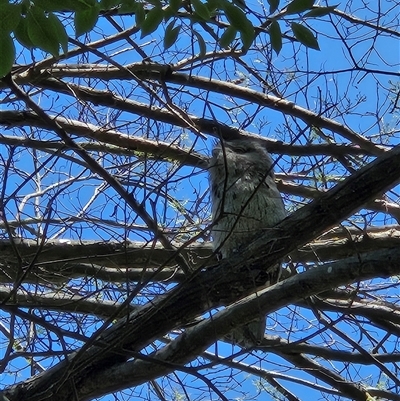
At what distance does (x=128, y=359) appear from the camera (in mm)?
2576

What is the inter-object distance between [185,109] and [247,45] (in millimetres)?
1841

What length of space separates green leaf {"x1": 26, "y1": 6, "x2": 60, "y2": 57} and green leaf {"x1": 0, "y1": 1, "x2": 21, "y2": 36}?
72 mm

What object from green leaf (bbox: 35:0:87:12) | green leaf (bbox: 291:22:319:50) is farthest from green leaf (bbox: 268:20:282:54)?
green leaf (bbox: 35:0:87:12)

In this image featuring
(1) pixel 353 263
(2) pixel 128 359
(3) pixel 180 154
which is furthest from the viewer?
(3) pixel 180 154

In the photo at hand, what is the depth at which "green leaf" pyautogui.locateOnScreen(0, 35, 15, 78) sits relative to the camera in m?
1.29

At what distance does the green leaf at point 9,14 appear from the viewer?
1.24 metres

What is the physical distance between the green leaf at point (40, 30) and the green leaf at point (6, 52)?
6 centimetres

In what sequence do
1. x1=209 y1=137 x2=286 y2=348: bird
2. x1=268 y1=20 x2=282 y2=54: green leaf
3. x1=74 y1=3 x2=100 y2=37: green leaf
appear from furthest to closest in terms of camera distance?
x1=209 y1=137 x2=286 y2=348: bird < x1=268 y1=20 x2=282 y2=54: green leaf < x1=74 y1=3 x2=100 y2=37: green leaf

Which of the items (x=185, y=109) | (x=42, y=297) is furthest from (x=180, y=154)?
(x=42, y=297)

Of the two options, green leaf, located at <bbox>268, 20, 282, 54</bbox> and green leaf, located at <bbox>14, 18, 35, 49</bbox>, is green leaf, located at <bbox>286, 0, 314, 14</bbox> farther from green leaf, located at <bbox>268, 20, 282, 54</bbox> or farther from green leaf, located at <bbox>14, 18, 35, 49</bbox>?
green leaf, located at <bbox>14, 18, 35, 49</bbox>

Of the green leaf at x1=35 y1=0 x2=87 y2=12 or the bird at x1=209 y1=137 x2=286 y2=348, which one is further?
the bird at x1=209 y1=137 x2=286 y2=348

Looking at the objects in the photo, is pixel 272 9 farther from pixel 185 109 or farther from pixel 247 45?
pixel 185 109

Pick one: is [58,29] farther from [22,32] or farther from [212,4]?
[212,4]

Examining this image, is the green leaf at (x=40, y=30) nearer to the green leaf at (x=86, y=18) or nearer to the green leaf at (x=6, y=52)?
the green leaf at (x=6, y=52)
